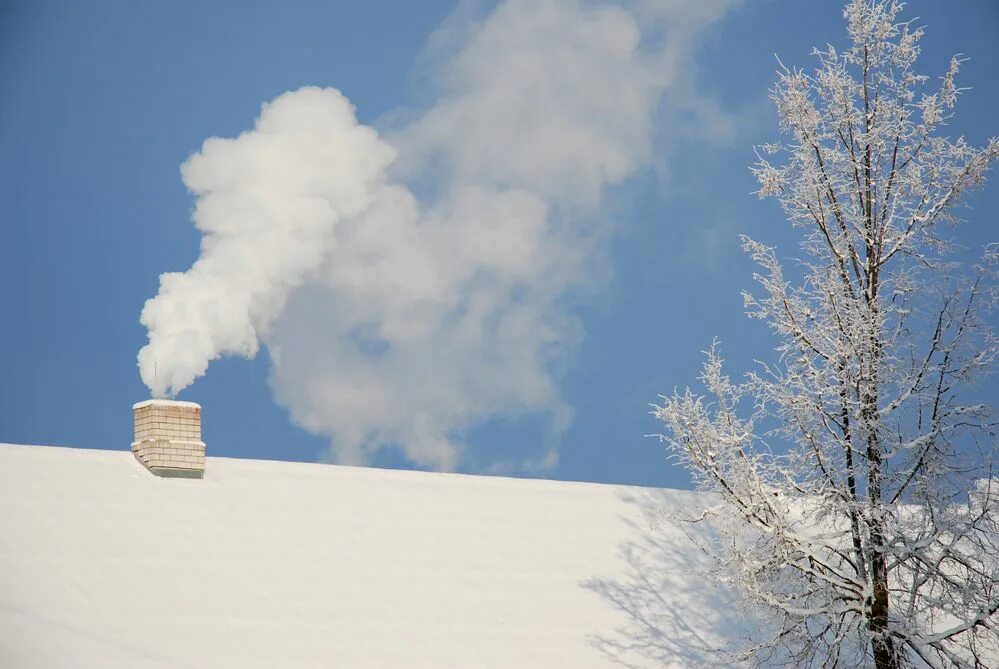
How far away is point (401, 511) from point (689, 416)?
437 centimetres

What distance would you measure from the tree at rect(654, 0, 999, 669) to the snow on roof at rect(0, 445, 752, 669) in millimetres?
2153

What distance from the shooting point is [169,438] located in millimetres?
14125

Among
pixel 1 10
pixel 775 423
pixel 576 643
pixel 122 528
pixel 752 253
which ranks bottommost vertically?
pixel 576 643

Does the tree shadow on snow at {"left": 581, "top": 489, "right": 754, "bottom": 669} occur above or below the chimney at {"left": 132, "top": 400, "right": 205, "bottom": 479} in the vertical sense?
below

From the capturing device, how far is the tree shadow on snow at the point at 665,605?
13.7 metres

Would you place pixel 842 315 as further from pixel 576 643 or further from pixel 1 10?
pixel 1 10

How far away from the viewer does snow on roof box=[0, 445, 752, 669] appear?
11.2m

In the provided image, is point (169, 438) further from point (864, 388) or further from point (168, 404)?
point (864, 388)

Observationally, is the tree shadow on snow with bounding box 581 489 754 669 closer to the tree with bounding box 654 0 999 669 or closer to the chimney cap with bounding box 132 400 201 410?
the tree with bounding box 654 0 999 669

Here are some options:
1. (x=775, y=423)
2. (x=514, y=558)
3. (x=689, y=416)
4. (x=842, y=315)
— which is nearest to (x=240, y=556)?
(x=514, y=558)

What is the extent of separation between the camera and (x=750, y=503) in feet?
40.2

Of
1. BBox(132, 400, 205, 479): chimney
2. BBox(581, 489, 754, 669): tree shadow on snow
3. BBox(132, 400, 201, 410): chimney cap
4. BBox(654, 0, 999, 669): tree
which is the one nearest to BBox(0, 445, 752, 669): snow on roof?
BBox(581, 489, 754, 669): tree shadow on snow

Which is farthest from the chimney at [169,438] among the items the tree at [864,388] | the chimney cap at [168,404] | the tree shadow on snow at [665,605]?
the tree at [864,388]

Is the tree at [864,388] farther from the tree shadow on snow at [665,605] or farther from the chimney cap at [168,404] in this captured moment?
the chimney cap at [168,404]
